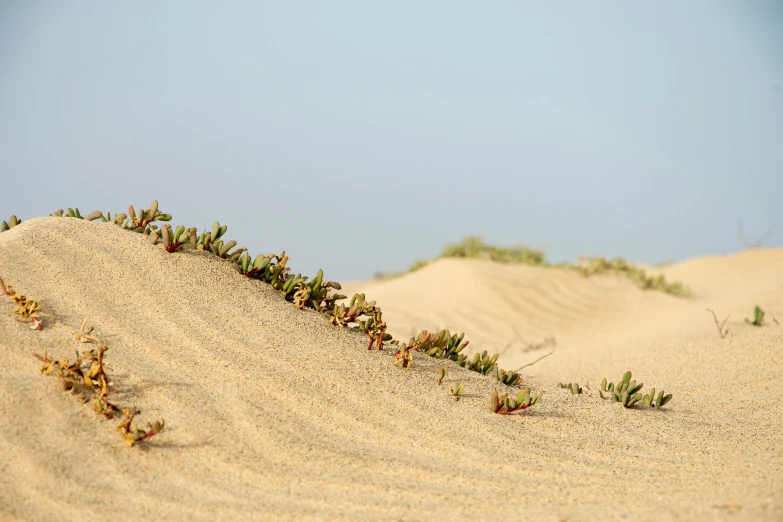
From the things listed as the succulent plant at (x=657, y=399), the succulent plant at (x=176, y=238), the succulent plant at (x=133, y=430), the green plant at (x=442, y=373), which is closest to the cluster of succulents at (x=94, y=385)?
the succulent plant at (x=133, y=430)

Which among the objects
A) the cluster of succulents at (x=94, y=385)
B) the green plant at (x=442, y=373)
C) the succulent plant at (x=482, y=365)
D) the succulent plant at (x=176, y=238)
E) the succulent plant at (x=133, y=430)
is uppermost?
the succulent plant at (x=176, y=238)

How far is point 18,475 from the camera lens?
2898 millimetres

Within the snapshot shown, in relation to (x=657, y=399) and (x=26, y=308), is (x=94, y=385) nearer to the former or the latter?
(x=26, y=308)

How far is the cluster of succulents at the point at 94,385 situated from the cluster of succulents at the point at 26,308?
0.28 meters

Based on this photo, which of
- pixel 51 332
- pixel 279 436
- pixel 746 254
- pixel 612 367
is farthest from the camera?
A: pixel 746 254

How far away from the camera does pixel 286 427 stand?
3.40m

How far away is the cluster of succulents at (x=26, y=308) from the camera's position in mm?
3623

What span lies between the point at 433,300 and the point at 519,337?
188 cm

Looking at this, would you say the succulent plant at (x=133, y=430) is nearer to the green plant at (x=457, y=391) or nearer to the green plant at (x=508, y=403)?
the green plant at (x=457, y=391)

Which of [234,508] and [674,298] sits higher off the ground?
[674,298]

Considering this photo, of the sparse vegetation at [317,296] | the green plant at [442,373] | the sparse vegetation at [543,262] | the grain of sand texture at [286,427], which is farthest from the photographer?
the sparse vegetation at [543,262]

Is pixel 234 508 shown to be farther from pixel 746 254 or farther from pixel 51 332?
pixel 746 254

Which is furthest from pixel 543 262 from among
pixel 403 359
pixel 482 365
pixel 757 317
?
pixel 403 359

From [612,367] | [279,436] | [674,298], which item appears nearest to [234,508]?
[279,436]
